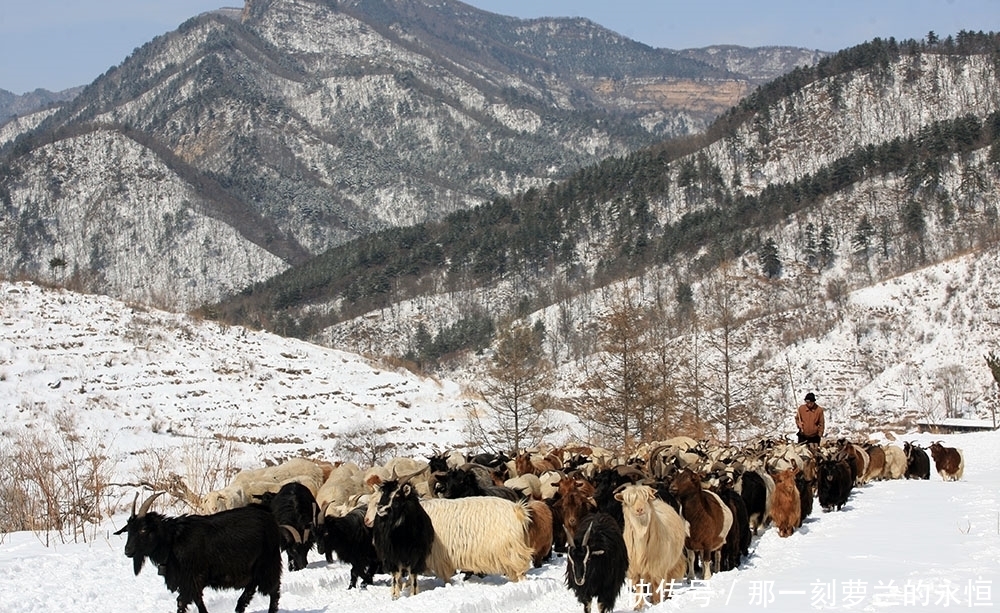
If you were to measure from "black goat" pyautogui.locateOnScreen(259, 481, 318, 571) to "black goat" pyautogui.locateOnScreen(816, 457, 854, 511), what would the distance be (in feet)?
32.2

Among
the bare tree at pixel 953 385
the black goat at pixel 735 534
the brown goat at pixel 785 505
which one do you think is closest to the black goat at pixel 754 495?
the brown goat at pixel 785 505

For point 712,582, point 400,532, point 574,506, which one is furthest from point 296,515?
point 712,582

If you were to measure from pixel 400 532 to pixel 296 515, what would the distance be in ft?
6.53

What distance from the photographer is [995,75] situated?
149375 millimetres

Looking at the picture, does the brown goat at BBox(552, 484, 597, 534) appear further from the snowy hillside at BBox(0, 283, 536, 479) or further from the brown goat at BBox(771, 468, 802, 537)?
the snowy hillside at BBox(0, 283, 536, 479)

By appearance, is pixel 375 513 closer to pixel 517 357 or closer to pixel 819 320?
pixel 517 357

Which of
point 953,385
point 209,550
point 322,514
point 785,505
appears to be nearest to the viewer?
point 209,550

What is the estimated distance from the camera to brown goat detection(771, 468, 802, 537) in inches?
536

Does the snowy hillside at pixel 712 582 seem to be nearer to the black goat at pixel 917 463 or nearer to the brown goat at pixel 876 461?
the brown goat at pixel 876 461

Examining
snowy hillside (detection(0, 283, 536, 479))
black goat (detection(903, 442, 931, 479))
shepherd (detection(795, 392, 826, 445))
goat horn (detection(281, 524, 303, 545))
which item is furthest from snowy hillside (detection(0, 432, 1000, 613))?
snowy hillside (detection(0, 283, 536, 479))

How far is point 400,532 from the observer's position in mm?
10055

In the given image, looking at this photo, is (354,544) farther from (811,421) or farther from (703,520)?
(811,421)

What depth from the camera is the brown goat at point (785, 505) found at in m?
13.6

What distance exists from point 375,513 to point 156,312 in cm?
3403
